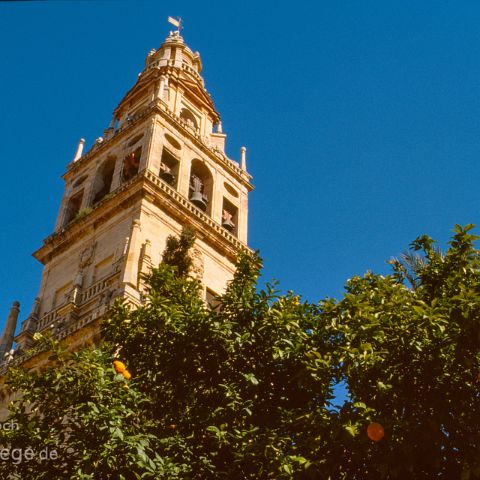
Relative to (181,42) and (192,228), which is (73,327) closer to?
(192,228)

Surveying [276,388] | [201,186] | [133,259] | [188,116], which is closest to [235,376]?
[276,388]

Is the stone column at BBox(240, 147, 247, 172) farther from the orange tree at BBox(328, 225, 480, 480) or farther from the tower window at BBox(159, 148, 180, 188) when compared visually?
the orange tree at BBox(328, 225, 480, 480)

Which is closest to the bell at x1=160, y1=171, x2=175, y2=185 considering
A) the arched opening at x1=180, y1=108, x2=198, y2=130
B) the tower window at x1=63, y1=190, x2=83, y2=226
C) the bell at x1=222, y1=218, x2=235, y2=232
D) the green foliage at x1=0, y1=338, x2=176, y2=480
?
the bell at x1=222, y1=218, x2=235, y2=232

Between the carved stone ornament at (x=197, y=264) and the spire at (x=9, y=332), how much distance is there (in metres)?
8.53

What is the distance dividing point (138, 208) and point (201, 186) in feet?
22.8

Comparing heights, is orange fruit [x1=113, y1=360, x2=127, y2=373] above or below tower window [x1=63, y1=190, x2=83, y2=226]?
below

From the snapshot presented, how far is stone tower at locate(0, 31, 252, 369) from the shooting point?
29031 millimetres

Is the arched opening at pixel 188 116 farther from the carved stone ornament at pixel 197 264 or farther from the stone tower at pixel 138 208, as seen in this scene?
the carved stone ornament at pixel 197 264

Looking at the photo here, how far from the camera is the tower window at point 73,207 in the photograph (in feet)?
122

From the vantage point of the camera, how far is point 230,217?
37.5 meters

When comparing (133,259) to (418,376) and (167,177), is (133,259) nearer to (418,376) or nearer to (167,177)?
(167,177)

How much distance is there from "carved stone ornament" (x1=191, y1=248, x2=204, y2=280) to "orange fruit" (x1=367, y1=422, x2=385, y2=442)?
1912cm

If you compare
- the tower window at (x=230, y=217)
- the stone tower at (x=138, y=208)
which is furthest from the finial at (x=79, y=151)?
the tower window at (x=230, y=217)

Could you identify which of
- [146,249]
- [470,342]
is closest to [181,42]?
[146,249]
